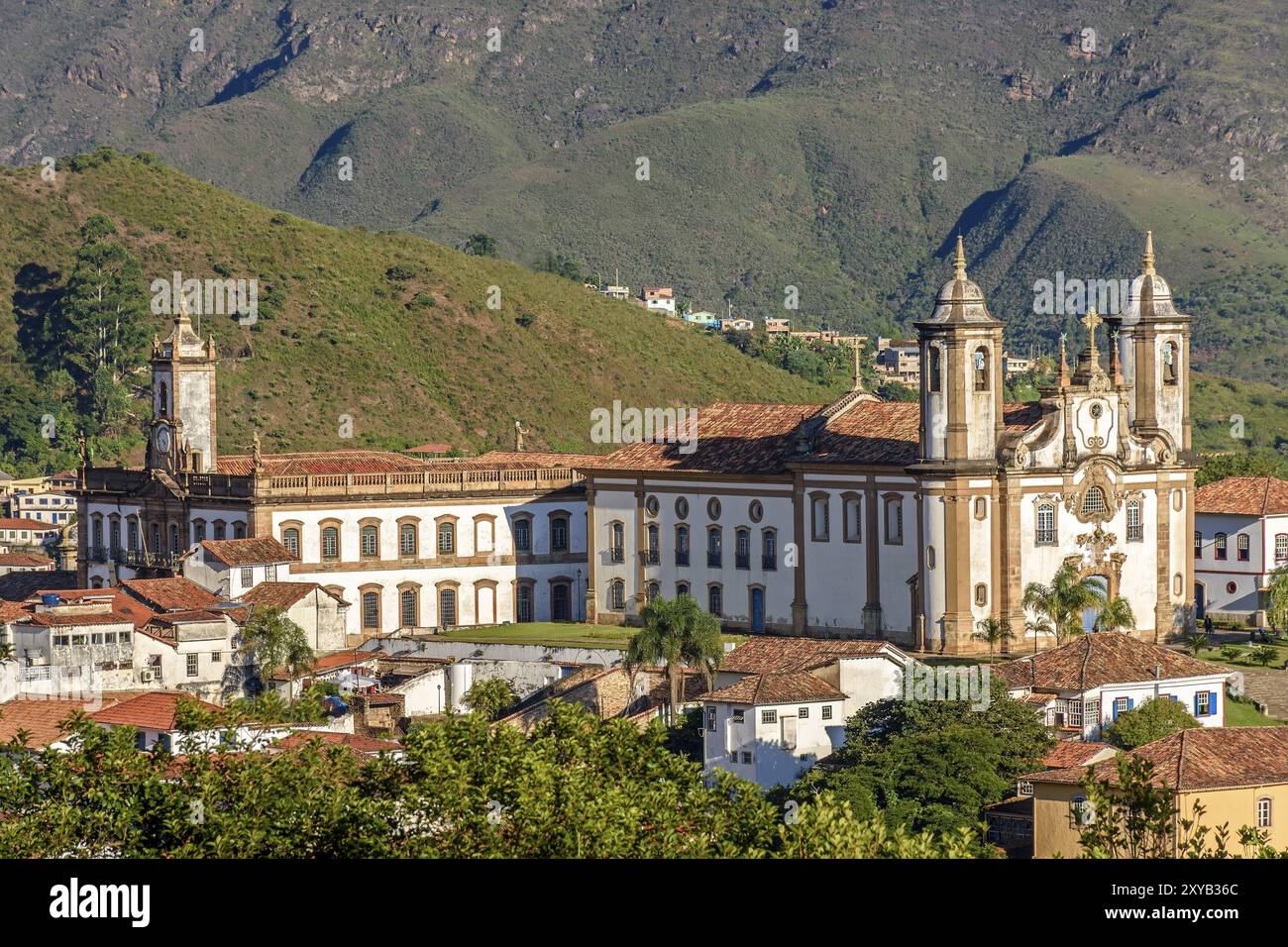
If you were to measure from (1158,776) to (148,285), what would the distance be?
101 m

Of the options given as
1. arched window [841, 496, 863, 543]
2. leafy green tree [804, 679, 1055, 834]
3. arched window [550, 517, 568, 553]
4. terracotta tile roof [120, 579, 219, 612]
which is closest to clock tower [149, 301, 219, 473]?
terracotta tile roof [120, 579, 219, 612]

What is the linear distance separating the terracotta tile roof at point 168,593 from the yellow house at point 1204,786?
3133cm

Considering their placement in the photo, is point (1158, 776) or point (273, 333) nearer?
point (1158, 776)

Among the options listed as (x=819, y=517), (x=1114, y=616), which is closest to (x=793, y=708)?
(x=1114, y=616)

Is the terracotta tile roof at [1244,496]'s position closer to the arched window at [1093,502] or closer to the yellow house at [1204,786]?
the arched window at [1093,502]

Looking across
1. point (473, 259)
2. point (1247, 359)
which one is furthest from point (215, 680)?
point (1247, 359)

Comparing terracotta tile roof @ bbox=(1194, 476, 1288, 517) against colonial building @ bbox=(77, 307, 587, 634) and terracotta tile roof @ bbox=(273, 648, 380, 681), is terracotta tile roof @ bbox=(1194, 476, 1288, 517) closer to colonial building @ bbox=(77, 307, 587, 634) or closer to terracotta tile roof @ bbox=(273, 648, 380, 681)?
colonial building @ bbox=(77, 307, 587, 634)

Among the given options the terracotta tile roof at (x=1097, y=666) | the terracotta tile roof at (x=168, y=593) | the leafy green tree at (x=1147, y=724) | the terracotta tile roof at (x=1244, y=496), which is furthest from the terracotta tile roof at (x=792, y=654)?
the terracotta tile roof at (x=1244, y=496)

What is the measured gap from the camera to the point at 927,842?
34.4m

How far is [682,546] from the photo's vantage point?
8031 cm

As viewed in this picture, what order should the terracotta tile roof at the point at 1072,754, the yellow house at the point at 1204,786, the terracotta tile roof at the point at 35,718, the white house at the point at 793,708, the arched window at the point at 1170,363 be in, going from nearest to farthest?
the yellow house at the point at 1204,786, the terracotta tile roof at the point at 1072,754, the terracotta tile roof at the point at 35,718, the white house at the point at 793,708, the arched window at the point at 1170,363

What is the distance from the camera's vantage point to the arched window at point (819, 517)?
74.6 metres

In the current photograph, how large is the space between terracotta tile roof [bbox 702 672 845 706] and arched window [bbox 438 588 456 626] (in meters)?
23.3
